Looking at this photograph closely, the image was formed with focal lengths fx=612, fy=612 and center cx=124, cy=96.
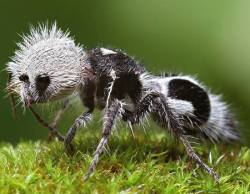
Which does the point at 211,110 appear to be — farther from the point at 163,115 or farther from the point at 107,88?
the point at 107,88

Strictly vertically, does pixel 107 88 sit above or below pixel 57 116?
above

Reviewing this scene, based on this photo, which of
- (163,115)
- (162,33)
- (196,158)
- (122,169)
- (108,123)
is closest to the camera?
(122,169)

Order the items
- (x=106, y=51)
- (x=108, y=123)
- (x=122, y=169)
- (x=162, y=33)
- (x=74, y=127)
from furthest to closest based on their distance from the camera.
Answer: (x=162, y=33)
(x=106, y=51)
(x=74, y=127)
(x=108, y=123)
(x=122, y=169)

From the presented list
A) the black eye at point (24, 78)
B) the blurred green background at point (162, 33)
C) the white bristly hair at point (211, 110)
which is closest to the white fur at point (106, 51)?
the white bristly hair at point (211, 110)

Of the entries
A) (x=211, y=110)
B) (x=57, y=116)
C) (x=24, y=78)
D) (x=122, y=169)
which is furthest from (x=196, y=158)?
(x=57, y=116)

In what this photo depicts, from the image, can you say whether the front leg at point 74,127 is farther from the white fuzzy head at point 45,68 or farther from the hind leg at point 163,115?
the hind leg at point 163,115

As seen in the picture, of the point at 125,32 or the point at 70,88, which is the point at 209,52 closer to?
the point at 125,32

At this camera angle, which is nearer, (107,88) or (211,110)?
(107,88)

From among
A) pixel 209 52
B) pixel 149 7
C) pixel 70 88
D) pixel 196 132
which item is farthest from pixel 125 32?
pixel 70 88
